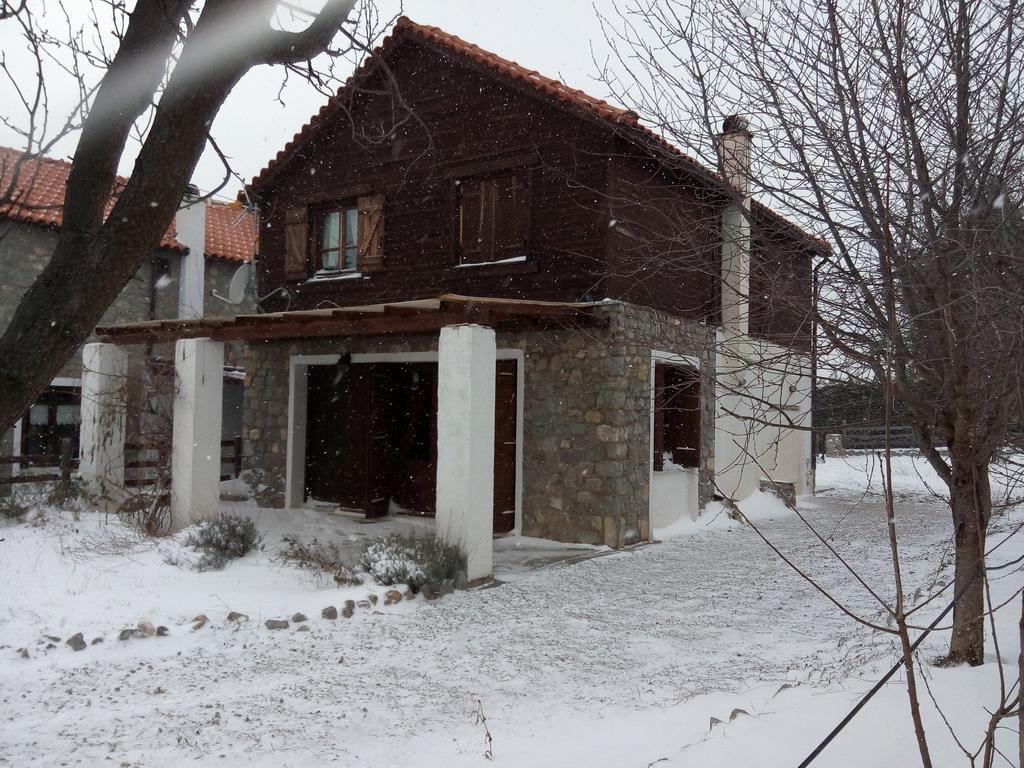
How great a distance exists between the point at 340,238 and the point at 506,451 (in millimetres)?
4371

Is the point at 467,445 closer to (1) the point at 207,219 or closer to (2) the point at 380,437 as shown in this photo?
(2) the point at 380,437

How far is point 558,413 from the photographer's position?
31.5 feet

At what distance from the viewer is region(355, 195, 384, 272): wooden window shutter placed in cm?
1127

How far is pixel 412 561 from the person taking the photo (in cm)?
699

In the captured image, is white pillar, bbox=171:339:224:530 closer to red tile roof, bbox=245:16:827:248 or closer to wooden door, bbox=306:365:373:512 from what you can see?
wooden door, bbox=306:365:373:512

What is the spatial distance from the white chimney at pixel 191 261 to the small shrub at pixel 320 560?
31.5 ft

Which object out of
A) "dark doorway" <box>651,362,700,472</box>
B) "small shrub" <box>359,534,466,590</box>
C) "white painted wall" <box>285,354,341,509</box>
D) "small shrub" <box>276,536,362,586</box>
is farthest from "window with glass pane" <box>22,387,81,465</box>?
"dark doorway" <box>651,362,700,472</box>

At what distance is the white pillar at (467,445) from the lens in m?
7.34

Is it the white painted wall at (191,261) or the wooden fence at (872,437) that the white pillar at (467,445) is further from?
the white painted wall at (191,261)

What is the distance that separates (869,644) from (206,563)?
18.1 feet

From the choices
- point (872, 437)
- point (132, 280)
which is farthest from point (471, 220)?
point (872, 437)

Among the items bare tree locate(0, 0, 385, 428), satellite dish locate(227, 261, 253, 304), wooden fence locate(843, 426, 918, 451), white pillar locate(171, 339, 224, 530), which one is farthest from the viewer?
satellite dish locate(227, 261, 253, 304)

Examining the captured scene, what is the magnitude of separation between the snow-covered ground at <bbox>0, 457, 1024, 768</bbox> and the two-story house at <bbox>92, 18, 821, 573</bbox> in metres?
1.73

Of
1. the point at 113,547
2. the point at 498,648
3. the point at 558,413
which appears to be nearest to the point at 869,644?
the point at 498,648
